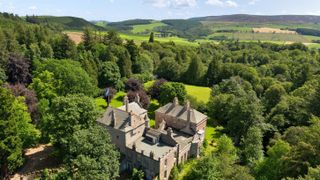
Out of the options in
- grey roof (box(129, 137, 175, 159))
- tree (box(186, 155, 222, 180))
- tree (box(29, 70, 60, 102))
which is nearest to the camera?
tree (box(186, 155, 222, 180))

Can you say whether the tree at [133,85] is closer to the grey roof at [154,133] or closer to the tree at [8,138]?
the grey roof at [154,133]

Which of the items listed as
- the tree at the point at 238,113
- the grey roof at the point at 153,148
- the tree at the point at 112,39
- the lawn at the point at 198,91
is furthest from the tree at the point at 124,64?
the grey roof at the point at 153,148

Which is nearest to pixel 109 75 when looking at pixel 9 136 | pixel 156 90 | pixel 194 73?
pixel 156 90

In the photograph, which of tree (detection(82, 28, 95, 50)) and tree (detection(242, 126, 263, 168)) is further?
tree (detection(82, 28, 95, 50))

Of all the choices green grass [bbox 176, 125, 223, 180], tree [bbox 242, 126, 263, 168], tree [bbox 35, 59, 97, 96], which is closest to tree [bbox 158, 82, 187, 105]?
green grass [bbox 176, 125, 223, 180]

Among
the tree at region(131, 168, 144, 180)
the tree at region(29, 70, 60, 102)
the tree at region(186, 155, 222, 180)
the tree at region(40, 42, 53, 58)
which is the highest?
the tree at region(40, 42, 53, 58)

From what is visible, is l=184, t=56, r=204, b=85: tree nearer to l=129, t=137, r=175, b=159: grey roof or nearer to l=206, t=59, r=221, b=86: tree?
l=206, t=59, r=221, b=86: tree

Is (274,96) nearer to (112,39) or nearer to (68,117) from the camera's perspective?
(68,117)

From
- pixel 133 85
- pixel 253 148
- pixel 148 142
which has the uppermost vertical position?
pixel 133 85
